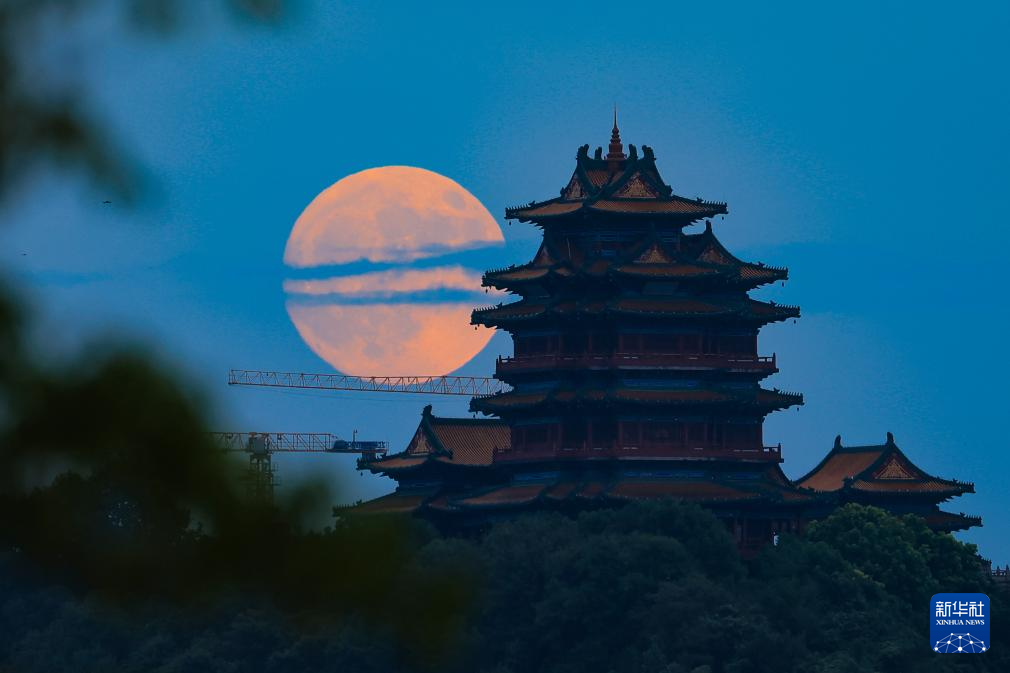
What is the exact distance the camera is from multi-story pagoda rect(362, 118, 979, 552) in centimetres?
9681

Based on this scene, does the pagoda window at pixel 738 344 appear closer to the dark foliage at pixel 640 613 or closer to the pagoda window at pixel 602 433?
the pagoda window at pixel 602 433

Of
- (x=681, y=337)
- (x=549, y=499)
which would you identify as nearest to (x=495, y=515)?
(x=549, y=499)

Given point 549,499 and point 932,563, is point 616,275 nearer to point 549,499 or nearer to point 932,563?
point 549,499

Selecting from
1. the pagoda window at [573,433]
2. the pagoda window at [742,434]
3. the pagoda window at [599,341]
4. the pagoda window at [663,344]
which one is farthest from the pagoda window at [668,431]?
the pagoda window at [599,341]

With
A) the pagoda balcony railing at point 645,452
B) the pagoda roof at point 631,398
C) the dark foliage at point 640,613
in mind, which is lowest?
the dark foliage at point 640,613

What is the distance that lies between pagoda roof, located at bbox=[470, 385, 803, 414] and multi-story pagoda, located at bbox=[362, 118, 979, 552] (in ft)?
0.28

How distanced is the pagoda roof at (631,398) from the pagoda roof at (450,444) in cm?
351

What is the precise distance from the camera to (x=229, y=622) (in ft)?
306

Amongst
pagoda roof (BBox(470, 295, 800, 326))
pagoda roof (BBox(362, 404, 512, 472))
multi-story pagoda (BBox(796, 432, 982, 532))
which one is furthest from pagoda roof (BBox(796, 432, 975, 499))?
pagoda roof (BBox(362, 404, 512, 472))

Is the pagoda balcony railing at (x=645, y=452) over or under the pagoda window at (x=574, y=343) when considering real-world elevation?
under

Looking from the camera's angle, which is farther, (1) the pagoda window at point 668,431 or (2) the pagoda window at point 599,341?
(2) the pagoda window at point 599,341

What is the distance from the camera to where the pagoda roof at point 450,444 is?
103375mm

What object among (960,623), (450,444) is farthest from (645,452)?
(960,623)

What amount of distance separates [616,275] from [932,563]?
54.9 feet
